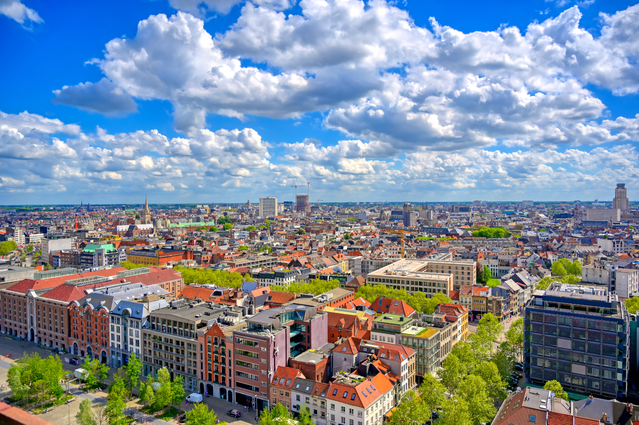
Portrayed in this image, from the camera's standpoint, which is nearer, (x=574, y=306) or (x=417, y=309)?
(x=574, y=306)

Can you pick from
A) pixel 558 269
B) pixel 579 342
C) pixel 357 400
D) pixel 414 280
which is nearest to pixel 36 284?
pixel 357 400

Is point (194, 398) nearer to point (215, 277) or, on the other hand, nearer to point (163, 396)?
point (163, 396)

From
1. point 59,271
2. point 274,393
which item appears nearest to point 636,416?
point 274,393

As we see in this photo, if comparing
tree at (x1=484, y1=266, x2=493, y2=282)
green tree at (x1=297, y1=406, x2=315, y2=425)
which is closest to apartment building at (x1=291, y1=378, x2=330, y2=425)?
green tree at (x1=297, y1=406, x2=315, y2=425)

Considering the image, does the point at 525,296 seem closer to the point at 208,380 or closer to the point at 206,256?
the point at 208,380

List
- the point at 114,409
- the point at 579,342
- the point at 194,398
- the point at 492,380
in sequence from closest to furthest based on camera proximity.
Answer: the point at 114,409
the point at 492,380
the point at 579,342
the point at 194,398

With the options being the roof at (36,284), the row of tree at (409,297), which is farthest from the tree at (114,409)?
the row of tree at (409,297)
